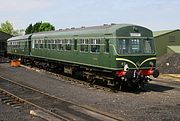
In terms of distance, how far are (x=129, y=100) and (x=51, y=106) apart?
3.67 metres

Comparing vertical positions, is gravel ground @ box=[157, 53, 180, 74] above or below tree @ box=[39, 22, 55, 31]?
below

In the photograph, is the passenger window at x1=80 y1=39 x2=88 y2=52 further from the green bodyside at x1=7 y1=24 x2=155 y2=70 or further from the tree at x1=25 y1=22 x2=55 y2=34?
the tree at x1=25 y1=22 x2=55 y2=34

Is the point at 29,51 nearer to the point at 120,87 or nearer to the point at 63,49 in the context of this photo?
the point at 63,49

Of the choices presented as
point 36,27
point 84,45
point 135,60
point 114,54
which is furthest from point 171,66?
point 36,27

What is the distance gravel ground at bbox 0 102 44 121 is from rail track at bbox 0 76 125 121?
319 mm

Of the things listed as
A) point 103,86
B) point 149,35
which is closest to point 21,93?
point 103,86

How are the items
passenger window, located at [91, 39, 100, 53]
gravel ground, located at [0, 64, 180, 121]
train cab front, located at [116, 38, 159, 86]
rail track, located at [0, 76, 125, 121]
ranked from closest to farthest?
1. rail track, located at [0, 76, 125, 121]
2. gravel ground, located at [0, 64, 180, 121]
3. train cab front, located at [116, 38, 159, 86]
4. passenger window, located at [91, 39, 100, 53]

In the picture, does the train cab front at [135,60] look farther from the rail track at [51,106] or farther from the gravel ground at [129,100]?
the rail track at [51,106]

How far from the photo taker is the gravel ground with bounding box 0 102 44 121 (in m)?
12.0

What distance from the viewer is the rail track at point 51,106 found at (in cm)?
1201

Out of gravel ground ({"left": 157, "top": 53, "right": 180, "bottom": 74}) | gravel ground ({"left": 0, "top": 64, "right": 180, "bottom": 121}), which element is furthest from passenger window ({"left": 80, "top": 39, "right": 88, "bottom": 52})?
gravel ground ({"left": 157, "top": 53, "right": 180, "bottom": 74})

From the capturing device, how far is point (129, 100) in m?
15.6

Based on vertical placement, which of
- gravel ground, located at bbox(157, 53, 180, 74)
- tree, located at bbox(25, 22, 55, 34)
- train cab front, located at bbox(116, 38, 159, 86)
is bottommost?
gravel ground, located at bbox(157, 53, 180, 74)

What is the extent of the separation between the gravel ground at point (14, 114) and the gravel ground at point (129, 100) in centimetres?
279
